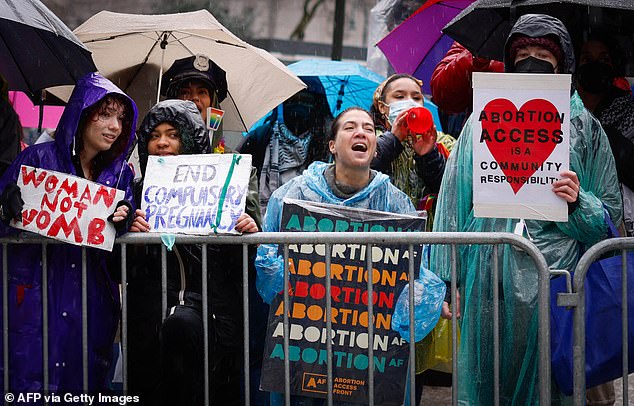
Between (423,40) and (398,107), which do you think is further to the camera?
(423,40)

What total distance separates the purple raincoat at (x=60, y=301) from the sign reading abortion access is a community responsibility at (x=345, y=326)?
898 millimetres

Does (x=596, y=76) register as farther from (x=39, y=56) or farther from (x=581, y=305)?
(x=39, y=56)

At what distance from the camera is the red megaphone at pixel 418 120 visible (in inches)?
225

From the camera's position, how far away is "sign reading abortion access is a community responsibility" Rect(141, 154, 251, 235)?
4.50 m

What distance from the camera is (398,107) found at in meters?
5.98

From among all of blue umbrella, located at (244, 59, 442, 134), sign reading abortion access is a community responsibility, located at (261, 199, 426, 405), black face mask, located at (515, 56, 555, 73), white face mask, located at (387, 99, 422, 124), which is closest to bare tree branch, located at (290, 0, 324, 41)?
blue umbrella, located at (244, 59, 442, 134)

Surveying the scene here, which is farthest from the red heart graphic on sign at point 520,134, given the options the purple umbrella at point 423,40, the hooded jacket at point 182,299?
the purple umbrella at point 423,40

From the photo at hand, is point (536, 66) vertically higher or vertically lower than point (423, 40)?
lower

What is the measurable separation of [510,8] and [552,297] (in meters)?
1.97

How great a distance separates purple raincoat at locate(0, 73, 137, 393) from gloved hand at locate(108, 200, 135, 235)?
6.6 inches

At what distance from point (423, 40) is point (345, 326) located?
3.68m

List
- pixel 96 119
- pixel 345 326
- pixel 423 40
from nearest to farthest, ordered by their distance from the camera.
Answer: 1. pixel 345 326
2. pixel 96 119
3. pixel 423 40

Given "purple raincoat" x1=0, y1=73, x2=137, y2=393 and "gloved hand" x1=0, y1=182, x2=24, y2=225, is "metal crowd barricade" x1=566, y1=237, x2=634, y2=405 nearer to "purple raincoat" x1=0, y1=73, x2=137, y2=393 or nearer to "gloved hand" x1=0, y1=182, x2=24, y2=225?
"purple raincoat" x1=0, y1=73, x2=137, y2=393

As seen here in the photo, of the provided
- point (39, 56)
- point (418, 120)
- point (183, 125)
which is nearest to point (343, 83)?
point (418, 120)
